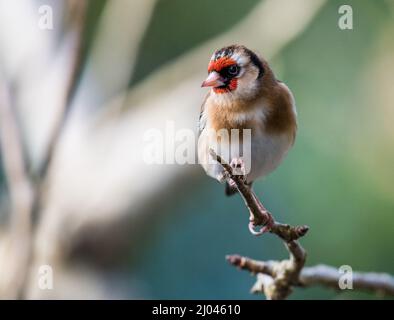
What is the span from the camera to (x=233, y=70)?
1.30 meters

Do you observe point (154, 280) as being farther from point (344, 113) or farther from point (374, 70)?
point (374, 70)

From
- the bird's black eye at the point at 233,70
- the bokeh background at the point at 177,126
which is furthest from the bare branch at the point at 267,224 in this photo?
the bokeh background at the point at 177,126

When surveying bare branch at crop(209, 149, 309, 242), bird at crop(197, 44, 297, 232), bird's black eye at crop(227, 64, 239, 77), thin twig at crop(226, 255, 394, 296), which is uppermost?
bird's black eye at crop(227, 64, 239, 77)

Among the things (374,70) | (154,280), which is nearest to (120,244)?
(154,280)

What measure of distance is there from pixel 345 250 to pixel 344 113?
351 millimetres

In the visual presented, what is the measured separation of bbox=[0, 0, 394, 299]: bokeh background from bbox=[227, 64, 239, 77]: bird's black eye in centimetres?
31

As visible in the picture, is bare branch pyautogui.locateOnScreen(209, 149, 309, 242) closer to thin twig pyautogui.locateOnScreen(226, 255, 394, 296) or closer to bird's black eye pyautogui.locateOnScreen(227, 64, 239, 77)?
thin twig pyautogui.locateOnScreen(226, 255, 394, 296)

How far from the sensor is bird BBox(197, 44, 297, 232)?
1.30 metres

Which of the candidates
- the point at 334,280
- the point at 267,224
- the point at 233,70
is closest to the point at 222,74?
the point at 233,70

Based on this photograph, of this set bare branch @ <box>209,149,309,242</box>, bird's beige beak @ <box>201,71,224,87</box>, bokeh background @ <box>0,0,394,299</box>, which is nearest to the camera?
bare branch @ <box>209,149,309,242</box>

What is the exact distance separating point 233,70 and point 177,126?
1.29 ft

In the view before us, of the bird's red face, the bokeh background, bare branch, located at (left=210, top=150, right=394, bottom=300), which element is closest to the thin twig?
bare branch, located at (left=210, top=150, right=394, bottom=300)
